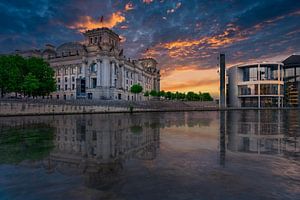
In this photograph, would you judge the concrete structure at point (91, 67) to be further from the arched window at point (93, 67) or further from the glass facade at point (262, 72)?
the glass facade at point (262, 72)

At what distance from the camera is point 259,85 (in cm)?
10338

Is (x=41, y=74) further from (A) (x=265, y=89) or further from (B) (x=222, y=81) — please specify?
(A) (x=265, y=89)

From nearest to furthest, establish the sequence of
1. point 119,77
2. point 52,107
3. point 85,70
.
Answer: point 52,107
point 85,70
point 119,77

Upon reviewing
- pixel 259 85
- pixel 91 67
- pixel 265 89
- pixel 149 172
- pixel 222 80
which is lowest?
pixel 149 172

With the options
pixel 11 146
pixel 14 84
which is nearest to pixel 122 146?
pixel 11 146

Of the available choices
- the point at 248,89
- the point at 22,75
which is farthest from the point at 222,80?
the point at 22,75

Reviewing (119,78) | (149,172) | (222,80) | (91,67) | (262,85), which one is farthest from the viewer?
(222,80)

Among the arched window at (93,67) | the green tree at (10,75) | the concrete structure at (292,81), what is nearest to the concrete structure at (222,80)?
the concrete structure at (292,81)

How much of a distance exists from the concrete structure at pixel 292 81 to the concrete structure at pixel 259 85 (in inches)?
524

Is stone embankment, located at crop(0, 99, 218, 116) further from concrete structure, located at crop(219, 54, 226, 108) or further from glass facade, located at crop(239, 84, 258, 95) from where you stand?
glass facade, located at crop(239, 84, 258, 95)

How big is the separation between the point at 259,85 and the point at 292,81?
94.0 ft

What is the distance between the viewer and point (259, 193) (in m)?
5.36

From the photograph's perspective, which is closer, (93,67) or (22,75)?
(22,75)

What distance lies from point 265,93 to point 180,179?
114741mm
